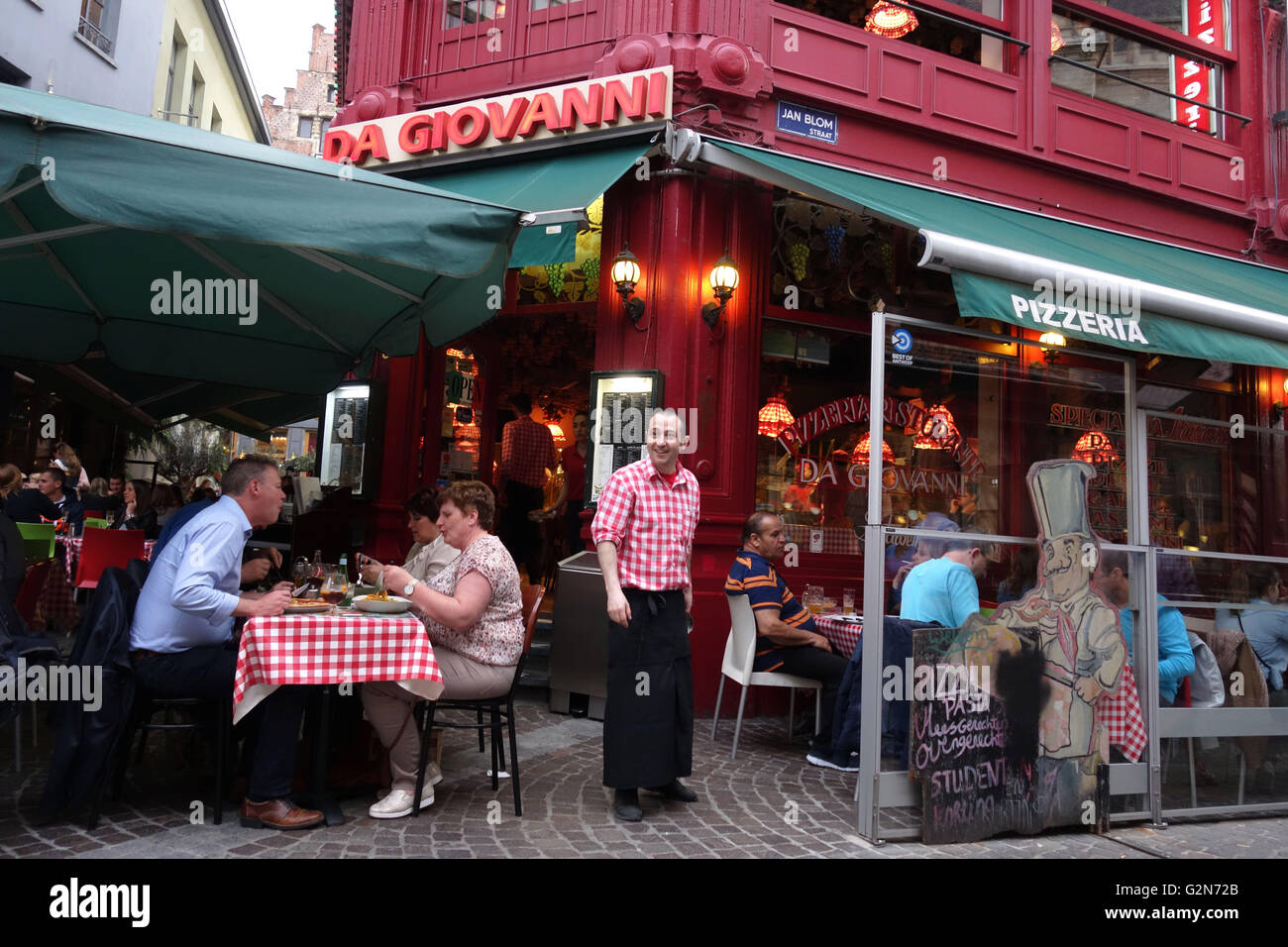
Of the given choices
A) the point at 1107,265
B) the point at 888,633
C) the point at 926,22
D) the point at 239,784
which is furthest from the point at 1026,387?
the point at 926,22

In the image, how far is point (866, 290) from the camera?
8.66 meters

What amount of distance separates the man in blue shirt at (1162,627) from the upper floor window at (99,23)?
16.4 meters

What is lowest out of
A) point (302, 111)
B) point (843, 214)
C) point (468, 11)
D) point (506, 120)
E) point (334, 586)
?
point (334, 586)

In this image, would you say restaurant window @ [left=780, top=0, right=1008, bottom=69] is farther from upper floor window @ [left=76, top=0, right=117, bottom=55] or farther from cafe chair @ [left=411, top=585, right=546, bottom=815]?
upper floor window @ [left=76, top=0, right=117, bottom=55]

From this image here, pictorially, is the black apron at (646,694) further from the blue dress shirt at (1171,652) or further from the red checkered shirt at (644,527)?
the blue dress shirt at (1171,652)

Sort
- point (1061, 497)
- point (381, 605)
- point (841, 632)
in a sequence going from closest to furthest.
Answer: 1. point (381, 605)
2. point (1061, 497)
3. point (841, 632)

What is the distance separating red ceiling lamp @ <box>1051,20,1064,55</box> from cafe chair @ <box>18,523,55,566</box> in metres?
10.8

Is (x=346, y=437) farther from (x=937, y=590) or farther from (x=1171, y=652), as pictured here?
(x=1171, y=652)

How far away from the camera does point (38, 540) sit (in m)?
7.18

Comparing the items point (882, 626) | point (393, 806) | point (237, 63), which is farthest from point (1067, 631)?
point (237, 63)

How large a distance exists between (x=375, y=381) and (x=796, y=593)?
16.4 feet

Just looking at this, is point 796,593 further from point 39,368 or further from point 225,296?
point 39,368

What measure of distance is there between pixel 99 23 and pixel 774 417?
1428 cm

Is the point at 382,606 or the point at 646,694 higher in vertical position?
the point at 382,606
